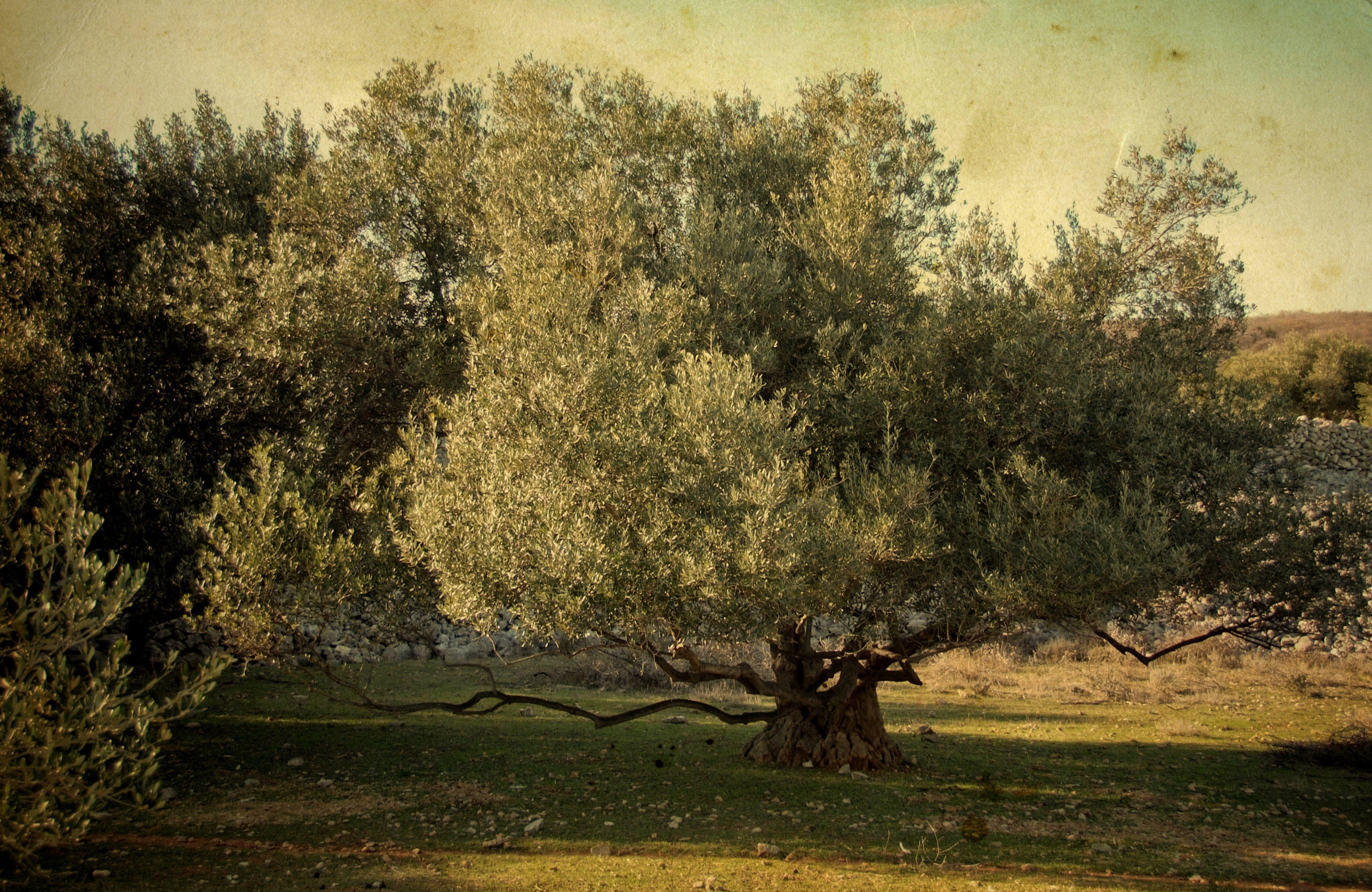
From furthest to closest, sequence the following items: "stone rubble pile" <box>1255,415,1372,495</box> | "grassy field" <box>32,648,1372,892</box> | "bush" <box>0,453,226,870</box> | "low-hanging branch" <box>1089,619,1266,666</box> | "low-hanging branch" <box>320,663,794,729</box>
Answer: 1. "stone rubble pile" <box>1255,415,1372,495</box>
2. "low-hanging branch" <box>1089,619,1266,666</box>
3. "low-hanging branch" <box>320,663,794,729</box>
4. "grassy field" <box>32,648,1372,892</box>
5. "bush" <box>0,453,226,870</box>

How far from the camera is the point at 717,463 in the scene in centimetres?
960

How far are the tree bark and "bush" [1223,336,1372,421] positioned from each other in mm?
50536

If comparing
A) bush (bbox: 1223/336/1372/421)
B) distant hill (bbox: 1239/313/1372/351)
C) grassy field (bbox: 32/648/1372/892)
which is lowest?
grassy field (bbox: 32/648/1372/892)

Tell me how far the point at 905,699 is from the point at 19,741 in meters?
21.0

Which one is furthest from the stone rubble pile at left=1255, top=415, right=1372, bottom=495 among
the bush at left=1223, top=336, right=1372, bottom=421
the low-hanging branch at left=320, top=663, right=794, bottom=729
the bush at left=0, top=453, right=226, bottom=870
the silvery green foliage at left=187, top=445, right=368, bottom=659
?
the bush at left=0, top=453, right=226, bottom=870

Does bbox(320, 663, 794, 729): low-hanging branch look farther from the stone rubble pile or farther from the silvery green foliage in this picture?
the stone rubble pile

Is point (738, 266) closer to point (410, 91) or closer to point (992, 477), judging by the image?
point (992, 477)

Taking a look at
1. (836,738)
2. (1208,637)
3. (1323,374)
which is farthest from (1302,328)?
(836,738)

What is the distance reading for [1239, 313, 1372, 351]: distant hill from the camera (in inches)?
2716

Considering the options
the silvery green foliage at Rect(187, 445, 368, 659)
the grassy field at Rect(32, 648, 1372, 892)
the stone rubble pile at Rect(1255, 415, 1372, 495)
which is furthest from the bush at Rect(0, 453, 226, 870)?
the stone rubble pile at Rect(1255, 415, 1372, 495)

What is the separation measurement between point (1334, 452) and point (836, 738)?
3617 centimetres

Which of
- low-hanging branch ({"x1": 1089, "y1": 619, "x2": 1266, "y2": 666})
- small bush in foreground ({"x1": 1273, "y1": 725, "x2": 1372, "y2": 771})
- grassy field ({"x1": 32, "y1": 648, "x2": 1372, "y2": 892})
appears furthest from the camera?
small bush in foreground ({"x1": 1273, "y1": 725, "x2": 1372, "y2": 771})

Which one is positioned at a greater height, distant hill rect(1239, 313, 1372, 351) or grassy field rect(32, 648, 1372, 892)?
distant hill rect(1239, 313, 1372, 351)

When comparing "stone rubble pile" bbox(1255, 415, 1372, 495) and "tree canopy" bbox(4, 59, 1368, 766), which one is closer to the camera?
"tree canopy" bbox(4, 59, 1368, 766)
